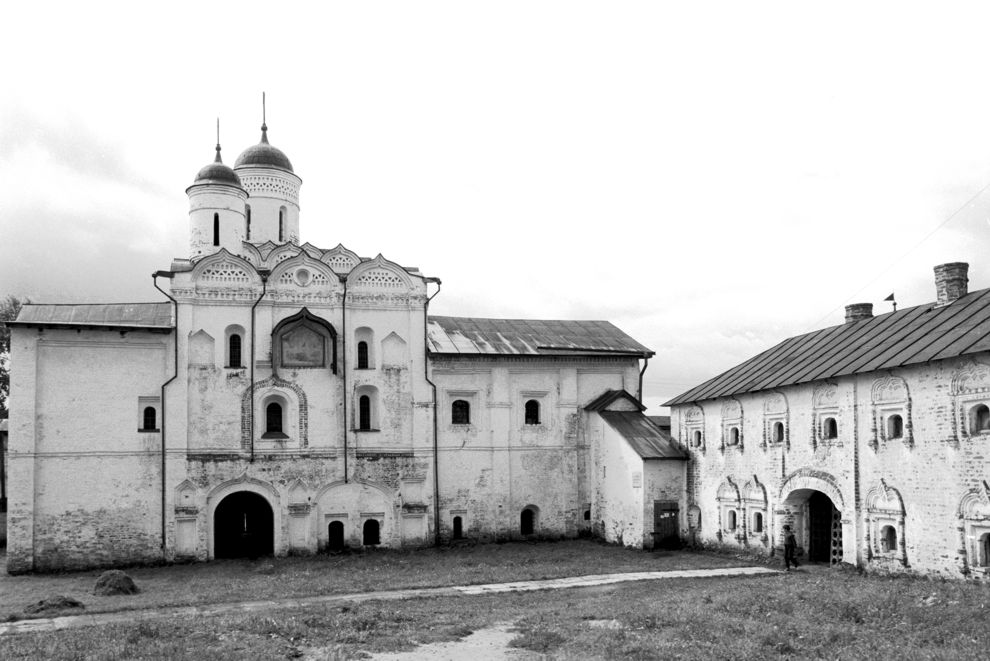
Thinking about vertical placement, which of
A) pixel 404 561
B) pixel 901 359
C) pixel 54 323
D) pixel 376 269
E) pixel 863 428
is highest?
pixel 376 269

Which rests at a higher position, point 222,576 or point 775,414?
point 775,414

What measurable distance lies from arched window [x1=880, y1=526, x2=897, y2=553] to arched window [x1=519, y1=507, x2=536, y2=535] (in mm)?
11478

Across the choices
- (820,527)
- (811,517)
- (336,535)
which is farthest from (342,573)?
(820,527)

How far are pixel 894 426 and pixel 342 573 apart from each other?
498 inches

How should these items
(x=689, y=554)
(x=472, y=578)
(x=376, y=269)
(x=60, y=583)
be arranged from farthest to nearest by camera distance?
1. (x=376, y=269)
2. (x=689, y=554)
3. (x=60, y=583)
4. (x=472, y=578)

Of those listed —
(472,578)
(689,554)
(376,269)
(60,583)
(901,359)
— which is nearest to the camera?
(901,359)

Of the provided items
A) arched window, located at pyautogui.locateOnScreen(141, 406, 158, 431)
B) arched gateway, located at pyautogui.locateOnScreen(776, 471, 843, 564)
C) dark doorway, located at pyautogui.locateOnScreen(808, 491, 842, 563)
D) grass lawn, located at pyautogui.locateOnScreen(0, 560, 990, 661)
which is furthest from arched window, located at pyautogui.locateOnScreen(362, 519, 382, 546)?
dark doorway, located at pyautogui.locateOnScreen(808, 491, 842, 563)

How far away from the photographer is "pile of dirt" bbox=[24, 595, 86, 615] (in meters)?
16.3

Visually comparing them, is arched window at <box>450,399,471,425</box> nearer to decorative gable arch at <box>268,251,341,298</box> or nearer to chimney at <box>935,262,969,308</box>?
decorative gable arch at <box>268,251,341,298</box>

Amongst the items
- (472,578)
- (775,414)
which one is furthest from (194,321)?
(775,414)

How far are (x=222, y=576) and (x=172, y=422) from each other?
16.5ft

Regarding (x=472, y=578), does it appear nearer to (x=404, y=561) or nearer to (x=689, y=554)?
(x=404, y=561)

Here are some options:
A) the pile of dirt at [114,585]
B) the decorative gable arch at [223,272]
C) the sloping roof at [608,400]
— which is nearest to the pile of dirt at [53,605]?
the pile of dirt at [114,585]

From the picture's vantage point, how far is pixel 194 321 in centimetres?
2523
